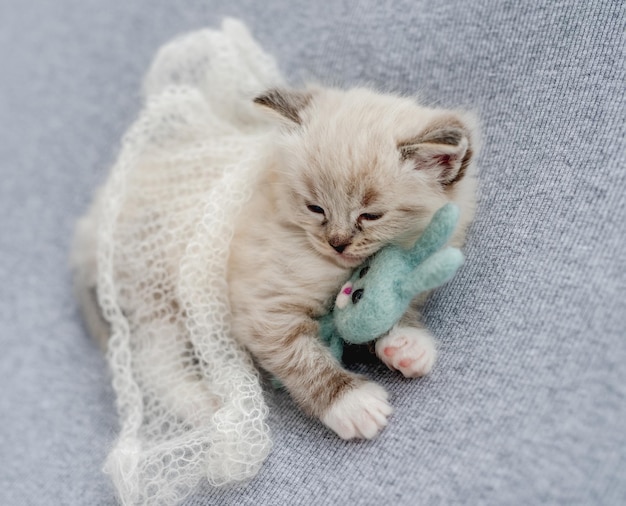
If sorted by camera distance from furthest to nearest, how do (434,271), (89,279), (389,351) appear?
1. (89,279)
2. (389,351)
3. (434,271)

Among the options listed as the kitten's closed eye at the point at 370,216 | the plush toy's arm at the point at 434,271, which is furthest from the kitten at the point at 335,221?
the plush toy's arm at the point at 434,271

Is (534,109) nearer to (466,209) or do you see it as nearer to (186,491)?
(466,209)

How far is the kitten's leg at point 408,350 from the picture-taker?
3.47ft

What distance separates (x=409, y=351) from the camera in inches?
41.7

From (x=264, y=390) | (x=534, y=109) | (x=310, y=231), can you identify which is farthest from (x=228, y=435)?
(x=534, y=109)

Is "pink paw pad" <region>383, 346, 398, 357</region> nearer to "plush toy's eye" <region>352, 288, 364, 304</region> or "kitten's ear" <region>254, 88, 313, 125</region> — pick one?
"plush toy's eye" <region>352, 288, 364, 304</region>

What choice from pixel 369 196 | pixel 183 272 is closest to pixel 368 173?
pixel 369 196

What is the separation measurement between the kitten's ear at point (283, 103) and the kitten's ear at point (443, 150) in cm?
23

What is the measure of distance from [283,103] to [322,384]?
20.8 inches

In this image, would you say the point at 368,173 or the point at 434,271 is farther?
the point at 368,173

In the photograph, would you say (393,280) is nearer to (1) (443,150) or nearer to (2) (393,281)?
(2) (393,281)

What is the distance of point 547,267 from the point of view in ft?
3.38

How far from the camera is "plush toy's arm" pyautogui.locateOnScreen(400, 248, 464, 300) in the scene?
952 mm

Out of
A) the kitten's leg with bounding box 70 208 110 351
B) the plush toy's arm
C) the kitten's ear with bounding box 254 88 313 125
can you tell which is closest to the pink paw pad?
the plush toy's arm
